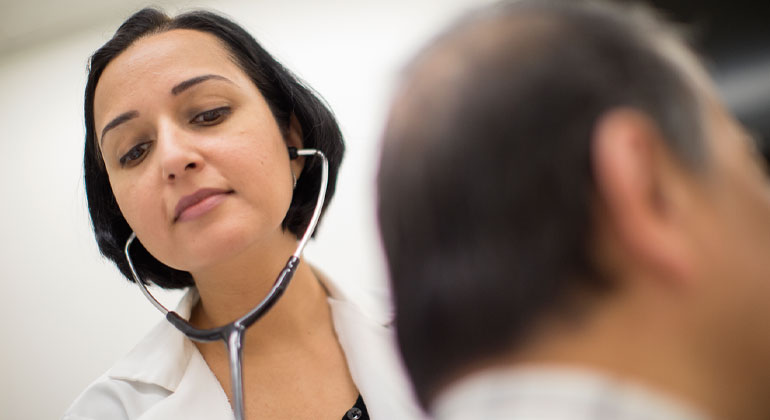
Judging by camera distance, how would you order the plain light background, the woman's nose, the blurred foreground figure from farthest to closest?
1. the plain light background
2. the woman's nose
3. the blurred foreground figure

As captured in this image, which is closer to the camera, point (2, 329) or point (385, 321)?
point (385, 321)

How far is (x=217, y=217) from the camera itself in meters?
0.65

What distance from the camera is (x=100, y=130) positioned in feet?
2.41

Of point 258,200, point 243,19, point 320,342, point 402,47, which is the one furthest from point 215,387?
point 243,19

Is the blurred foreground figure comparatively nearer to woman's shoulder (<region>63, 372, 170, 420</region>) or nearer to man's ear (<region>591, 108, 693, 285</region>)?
man's ear (<region>591, 108, 693, 285</region>)

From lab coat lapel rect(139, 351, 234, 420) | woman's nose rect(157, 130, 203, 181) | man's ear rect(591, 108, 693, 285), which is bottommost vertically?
lab coat lapel rect(139, 351, 234, 420)

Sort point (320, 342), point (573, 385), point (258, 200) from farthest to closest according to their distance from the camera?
point (320, 342) → point (258, 200) → point (573, 385)

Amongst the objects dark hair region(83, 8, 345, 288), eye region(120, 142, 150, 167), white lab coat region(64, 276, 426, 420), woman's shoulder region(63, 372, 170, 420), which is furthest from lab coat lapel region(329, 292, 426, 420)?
eye region(120, 142, 150, 167)

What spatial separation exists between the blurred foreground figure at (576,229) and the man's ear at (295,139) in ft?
1.66

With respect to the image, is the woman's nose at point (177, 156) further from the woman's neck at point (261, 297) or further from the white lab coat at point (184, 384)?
the white lab coat at point (184, 384)

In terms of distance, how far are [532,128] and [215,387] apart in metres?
0.63

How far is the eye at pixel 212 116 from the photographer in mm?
694

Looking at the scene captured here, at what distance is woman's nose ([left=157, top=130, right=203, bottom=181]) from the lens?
2.09 feet

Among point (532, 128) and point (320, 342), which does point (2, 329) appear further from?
point (532, 128)
